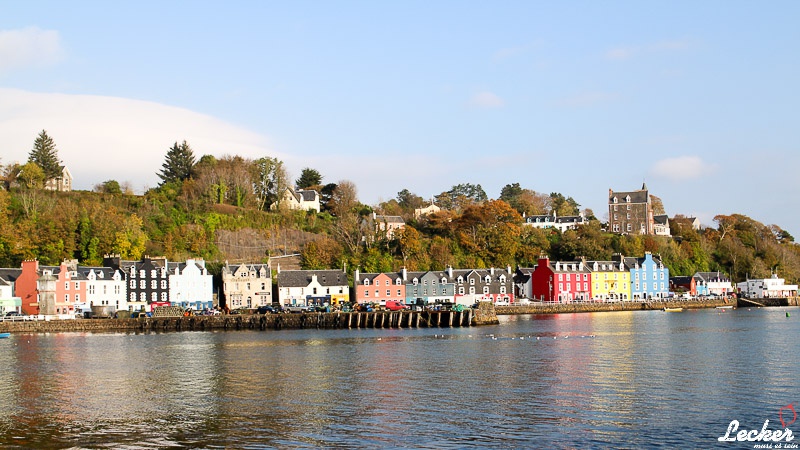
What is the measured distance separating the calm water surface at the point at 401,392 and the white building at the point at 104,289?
23.6 meters

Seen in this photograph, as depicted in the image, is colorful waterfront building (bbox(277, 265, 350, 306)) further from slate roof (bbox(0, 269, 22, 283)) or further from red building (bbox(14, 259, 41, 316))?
slate roof (bbox(0, 269, 22, 283))

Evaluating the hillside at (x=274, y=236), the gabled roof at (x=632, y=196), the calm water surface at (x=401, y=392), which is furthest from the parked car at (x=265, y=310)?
the gabled roof at (x=632, y=196)

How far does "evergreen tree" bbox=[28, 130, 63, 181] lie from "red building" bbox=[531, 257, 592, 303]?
218 feet

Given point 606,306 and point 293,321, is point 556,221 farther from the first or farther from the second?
point 293,321

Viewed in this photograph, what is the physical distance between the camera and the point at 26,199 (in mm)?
93938

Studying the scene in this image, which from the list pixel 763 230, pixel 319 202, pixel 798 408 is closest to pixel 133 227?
pixel 319 202

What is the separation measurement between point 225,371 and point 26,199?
63595 mm

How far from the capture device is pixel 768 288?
12250 centimetres

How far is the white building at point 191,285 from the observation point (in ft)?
290

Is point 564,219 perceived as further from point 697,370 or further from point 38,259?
point 697,370

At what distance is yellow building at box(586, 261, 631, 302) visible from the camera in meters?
110

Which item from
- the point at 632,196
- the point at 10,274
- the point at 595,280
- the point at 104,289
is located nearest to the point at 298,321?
the point at 104,289

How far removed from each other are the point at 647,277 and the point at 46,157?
3352 inches

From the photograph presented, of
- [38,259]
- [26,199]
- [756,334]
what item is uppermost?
[26,199]
